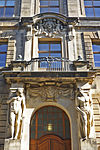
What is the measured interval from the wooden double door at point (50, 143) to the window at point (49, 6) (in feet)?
30.4

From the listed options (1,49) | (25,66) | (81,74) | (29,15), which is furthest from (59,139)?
(29,15)

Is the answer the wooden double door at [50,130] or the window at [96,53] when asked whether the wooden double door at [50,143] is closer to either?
the wooden double door at [50,130]

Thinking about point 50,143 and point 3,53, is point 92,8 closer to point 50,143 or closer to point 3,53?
point 3,53

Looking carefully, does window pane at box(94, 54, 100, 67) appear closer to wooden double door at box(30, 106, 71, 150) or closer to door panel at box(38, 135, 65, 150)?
wooden double door at box(30, 106, 71, 150)

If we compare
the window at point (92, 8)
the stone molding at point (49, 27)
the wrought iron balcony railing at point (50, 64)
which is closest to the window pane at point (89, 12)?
the window at point (92, 8)

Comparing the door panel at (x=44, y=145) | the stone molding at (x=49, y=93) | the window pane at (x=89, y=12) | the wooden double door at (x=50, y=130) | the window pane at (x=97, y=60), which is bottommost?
the door panel at (x=44, y=145)

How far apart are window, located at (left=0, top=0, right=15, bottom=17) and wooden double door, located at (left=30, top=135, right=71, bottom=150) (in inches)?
364

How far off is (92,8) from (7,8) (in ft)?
21.8

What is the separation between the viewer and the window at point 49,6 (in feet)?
45.2

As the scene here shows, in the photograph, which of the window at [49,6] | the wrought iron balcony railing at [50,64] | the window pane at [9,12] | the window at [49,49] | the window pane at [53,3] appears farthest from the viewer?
the window pane at [53,3]

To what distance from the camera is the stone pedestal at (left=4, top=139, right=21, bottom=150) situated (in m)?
8.45

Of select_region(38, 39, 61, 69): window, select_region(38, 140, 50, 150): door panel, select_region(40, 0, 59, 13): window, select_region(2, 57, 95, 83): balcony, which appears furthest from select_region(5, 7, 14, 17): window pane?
select_region(38, 140, 50, 150): door panel

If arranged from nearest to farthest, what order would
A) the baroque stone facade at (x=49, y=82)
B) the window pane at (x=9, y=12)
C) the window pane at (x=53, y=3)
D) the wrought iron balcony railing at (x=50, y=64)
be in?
the baroque stone facade at (x=49, y=82) < the wrought iron balcony railing at (x=50, y=64) < the window pane at (x=9, y=12) < the window pane at (x=53, y=3)

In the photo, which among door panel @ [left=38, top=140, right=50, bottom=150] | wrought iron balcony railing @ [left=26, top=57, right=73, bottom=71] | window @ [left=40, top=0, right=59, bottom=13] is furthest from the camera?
window @ [left=40, top=0, right=59, bottom=13]
